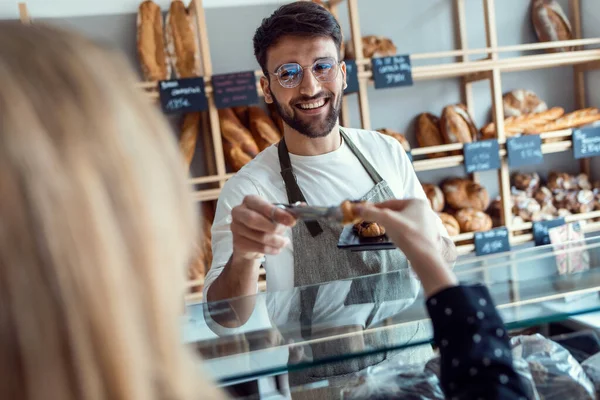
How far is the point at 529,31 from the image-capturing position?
2.93m

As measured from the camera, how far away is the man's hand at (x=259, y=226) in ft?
3.31

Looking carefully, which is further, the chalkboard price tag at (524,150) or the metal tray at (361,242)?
the chalkboard price tag at (524,150)

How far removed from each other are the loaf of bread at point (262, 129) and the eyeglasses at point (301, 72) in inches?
34.9

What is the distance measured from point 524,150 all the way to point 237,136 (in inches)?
48.2

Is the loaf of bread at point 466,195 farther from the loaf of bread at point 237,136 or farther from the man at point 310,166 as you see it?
the man at point 310,166

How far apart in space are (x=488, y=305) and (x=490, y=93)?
7.92 feet

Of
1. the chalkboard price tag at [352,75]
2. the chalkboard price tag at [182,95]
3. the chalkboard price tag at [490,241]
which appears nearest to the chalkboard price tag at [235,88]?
the chalkboard price tag at [182,95]

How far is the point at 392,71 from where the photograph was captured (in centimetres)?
245

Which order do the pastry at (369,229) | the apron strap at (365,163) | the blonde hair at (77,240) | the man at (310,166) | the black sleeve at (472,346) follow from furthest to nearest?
the apron strap at (365,163) → the man at (310,166) → the pastry at (369,229) → the black sleeve at (472,346) → the blonde hair at (77,240)

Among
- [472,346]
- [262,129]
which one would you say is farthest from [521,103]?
[472,346]

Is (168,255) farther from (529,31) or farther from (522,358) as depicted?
(529,31)

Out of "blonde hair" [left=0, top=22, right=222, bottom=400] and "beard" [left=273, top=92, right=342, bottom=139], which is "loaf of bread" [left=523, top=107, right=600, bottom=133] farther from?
"blonde hair" [left=0, top=22, right=222, bottom=400]

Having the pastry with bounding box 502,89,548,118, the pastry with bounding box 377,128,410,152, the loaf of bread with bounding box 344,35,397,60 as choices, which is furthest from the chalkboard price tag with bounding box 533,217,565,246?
the loaf of bread with bounding box 344,35,397,60

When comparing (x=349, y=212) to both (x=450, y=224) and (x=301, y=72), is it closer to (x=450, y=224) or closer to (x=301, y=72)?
(x=301, y=72)
